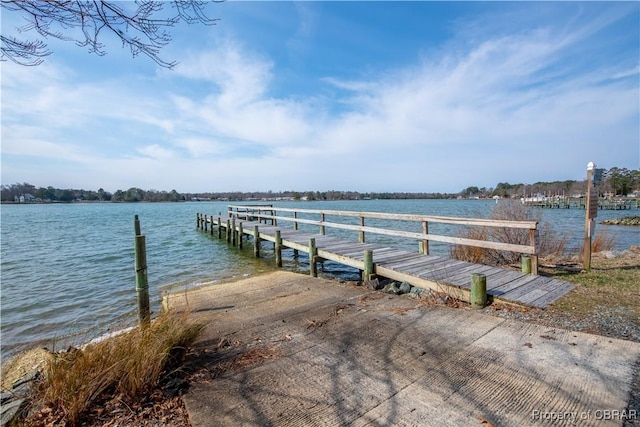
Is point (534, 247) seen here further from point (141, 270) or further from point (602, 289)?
point (141, 270)

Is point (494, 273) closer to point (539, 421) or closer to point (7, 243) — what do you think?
point (539, 421)

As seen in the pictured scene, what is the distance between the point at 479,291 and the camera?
4.77m

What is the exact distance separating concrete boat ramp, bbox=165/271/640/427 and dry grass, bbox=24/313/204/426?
1.39 ft

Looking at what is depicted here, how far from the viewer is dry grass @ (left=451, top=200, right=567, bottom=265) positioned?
9.19 m

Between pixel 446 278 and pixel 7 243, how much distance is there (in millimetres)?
27447

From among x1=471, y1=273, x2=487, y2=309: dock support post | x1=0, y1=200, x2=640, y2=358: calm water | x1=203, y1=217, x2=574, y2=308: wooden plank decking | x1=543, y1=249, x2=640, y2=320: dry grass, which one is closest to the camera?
x1=543, y1=249, x2=640, y2=320: dry grass

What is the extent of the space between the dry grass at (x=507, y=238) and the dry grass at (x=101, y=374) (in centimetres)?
877

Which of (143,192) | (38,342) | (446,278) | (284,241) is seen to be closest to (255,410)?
(446,278)

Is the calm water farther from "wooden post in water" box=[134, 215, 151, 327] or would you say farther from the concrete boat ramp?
the concrete boat ramp

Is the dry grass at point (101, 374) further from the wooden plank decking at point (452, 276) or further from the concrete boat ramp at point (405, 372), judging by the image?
the wooden plank decking at point (452, 276)

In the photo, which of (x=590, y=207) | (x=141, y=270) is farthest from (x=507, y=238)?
(x=141, y=270)

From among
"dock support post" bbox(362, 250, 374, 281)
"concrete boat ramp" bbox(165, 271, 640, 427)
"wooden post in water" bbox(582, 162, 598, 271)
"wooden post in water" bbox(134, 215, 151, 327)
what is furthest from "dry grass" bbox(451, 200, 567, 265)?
"wooden post in water" bbox(134, 215, 151, 327)

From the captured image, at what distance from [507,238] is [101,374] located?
33.7ft

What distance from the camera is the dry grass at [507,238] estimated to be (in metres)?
9.19
